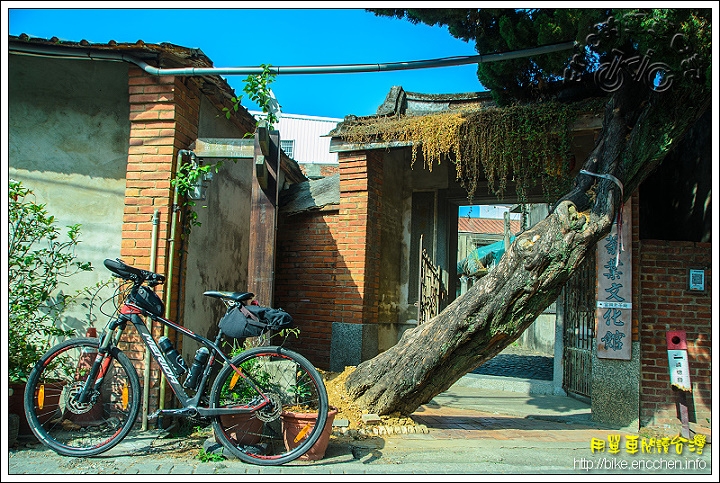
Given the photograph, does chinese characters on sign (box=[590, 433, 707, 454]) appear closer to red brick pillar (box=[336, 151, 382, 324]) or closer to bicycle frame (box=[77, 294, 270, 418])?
bicycle frame (box=[77, 294, 270, 418])

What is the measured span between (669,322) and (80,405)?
19.8 ft

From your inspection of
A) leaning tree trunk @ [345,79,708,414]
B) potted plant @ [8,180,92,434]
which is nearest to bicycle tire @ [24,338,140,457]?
potted plant @ [8,180,92,434]

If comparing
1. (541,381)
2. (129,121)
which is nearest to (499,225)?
(541,381)

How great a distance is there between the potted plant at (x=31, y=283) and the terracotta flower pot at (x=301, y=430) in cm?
236

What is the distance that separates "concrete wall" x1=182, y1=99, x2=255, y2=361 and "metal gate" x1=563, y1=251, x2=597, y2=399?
15.4 ft

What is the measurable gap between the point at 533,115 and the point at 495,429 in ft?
12.3

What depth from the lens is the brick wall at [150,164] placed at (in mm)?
A: 5445

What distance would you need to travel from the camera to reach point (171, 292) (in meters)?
5.43

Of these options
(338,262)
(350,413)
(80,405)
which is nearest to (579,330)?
(338,262)

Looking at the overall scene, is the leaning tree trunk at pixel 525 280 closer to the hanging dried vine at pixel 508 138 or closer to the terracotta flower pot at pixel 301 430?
the hanging dried vine at pixel 508 138

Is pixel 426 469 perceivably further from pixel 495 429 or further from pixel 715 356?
pixel 715 356

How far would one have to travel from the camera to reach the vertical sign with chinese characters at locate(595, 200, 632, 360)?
6.04m

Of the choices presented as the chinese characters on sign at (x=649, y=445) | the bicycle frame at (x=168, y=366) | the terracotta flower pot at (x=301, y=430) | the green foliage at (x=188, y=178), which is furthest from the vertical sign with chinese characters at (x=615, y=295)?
the green foliage at (x=188, y=178)

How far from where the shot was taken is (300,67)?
6.12m
